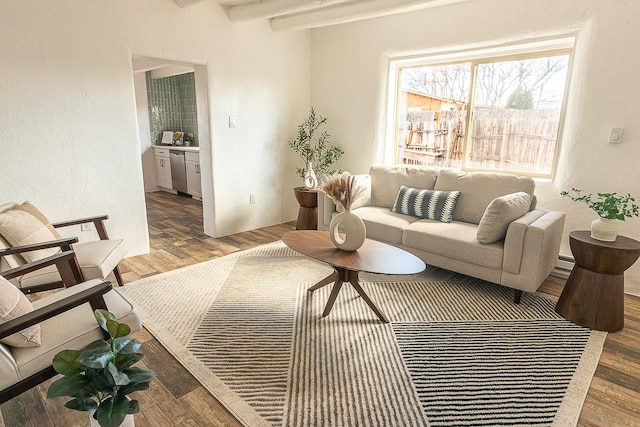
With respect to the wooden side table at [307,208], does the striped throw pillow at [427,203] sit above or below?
above

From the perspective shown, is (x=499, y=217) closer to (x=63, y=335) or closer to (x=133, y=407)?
(x=133, y=407)

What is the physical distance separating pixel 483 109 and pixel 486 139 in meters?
0.30

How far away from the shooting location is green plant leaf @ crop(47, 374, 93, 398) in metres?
1.16

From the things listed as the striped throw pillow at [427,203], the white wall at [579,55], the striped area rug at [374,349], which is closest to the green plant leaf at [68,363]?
the striped area rug at [374,349]

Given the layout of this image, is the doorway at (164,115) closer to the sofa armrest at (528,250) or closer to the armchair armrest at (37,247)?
the armchair armrest at (37,247)

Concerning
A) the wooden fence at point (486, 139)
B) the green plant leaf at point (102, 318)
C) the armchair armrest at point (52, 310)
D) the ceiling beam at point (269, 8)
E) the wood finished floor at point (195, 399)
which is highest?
the ceiling beam at point (269, 8)

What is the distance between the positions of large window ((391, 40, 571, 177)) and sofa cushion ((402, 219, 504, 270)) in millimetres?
978

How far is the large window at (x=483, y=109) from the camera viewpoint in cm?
341

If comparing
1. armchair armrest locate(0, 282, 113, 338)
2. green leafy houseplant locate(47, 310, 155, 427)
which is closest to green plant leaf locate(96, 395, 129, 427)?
green leafy houseplant locate(47, 310, 155, 427)

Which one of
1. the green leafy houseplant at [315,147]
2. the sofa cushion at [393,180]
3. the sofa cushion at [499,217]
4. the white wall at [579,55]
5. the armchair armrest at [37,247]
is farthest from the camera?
the green leafy houseplant at [315,147]

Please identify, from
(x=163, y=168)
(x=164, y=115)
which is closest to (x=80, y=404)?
(x=163, y=168)

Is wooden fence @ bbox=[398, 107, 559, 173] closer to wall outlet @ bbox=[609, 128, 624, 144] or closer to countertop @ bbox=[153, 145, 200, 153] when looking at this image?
wall outlet @ bbox=[609, 128, 624, 144]

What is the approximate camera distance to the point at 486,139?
3.81m

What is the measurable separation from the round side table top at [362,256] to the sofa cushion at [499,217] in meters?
0.66
